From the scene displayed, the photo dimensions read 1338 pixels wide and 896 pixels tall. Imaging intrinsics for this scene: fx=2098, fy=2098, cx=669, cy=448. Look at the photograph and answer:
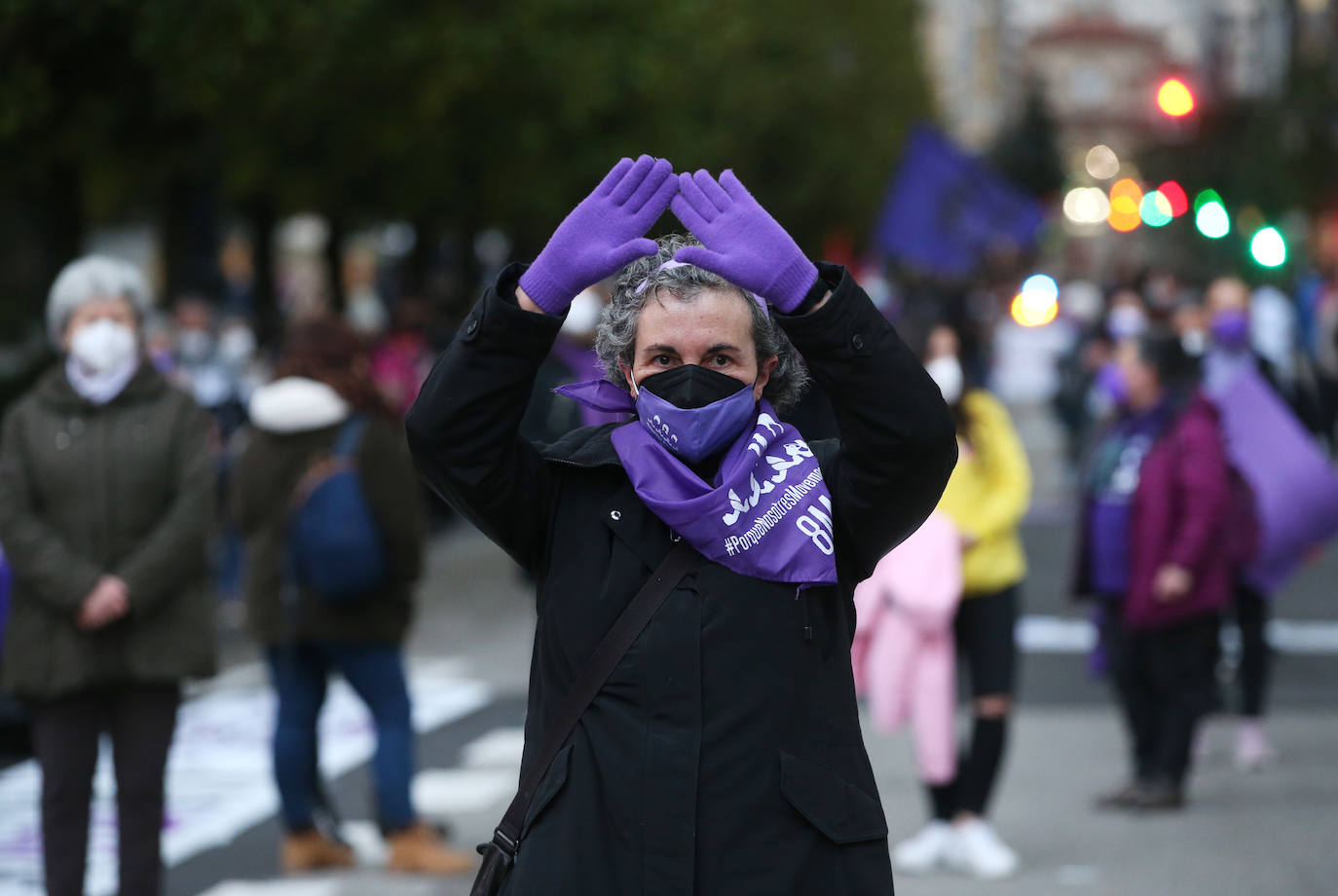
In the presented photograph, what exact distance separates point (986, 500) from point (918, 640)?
570 millimetres

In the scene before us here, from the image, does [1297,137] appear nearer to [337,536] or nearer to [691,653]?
[337,536]

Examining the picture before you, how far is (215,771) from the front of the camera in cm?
877

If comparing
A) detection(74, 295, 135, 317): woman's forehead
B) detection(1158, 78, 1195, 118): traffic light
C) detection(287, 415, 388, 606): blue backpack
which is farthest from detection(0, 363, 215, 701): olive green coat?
detection(1158, 78, 1195, 118): traffic light

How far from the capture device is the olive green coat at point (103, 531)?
18.3ft

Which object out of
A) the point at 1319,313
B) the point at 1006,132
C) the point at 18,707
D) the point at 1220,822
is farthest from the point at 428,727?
the point at 1006,132

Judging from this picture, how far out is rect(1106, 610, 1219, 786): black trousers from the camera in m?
7.94

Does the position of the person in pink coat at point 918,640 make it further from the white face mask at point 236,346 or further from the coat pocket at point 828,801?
the white face mask at point 236,346

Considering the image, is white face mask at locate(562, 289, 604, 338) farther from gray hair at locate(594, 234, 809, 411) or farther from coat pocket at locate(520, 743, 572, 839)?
coat pocket at locate(520, 743, 572, 839)

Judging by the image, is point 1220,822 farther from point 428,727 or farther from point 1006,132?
point 1006,132

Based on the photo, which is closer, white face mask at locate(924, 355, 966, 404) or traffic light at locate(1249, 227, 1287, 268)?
white face mask at locate(924, 355, 966, 404)

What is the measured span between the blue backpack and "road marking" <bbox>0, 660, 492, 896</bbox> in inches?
36.4

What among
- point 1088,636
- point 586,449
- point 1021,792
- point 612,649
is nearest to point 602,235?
point 586,449

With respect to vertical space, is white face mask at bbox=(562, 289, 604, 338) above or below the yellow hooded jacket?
above

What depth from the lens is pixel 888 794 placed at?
8.43 meters
